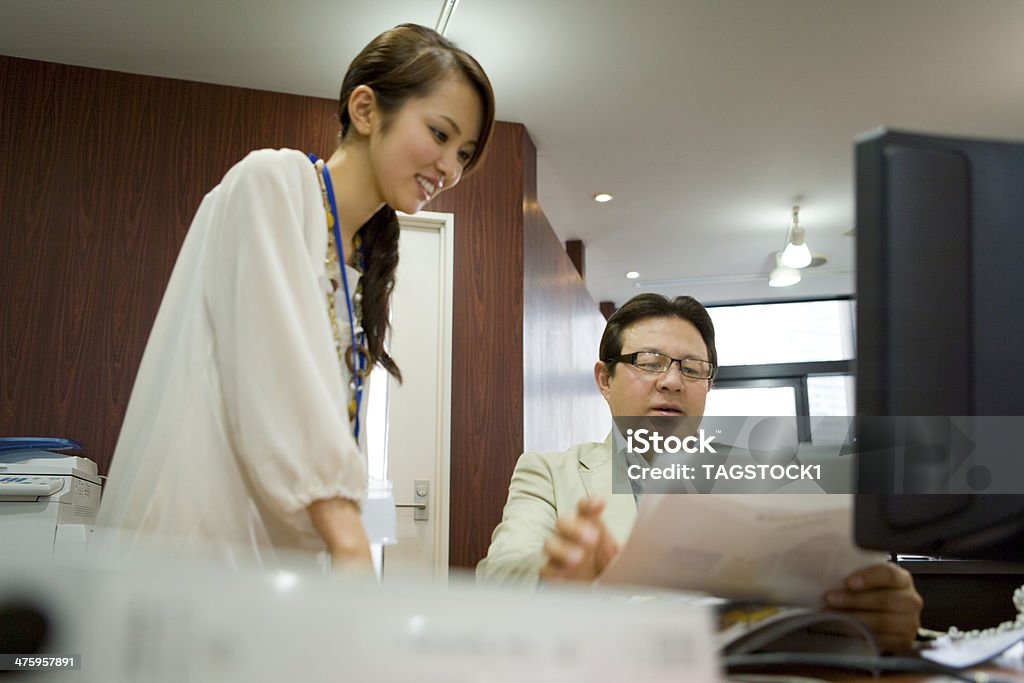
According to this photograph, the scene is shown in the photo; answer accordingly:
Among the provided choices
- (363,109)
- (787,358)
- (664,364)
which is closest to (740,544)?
(363,109)

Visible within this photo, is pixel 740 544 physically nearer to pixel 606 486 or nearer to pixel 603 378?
pixel 606 486

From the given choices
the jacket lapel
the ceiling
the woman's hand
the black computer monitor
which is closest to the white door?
the ceiling

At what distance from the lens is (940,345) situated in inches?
26.2

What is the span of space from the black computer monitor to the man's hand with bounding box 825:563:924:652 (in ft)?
0.26

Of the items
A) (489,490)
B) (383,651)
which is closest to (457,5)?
(489,490)

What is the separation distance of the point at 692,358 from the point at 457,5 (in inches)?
76.5

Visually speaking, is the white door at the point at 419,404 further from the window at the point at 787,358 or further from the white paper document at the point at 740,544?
the window at the point at 787,358

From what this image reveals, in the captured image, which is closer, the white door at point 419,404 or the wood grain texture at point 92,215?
the wood grain texture at point 92,215

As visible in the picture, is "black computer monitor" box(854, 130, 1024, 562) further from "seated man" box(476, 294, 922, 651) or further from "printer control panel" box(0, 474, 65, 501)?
"printer control panel" box(0, 474, 65, 501)

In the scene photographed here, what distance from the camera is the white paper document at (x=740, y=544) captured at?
0.66 m

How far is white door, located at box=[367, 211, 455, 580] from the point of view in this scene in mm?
3682

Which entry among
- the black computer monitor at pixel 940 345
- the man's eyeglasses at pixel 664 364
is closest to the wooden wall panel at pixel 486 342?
the man's eyeglasses at pixel 664 364

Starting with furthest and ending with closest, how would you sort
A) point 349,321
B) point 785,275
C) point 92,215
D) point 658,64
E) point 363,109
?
point 785,275
point 658,64
point 92,215
point 363,109
point 349,321

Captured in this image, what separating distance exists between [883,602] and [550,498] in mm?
860
